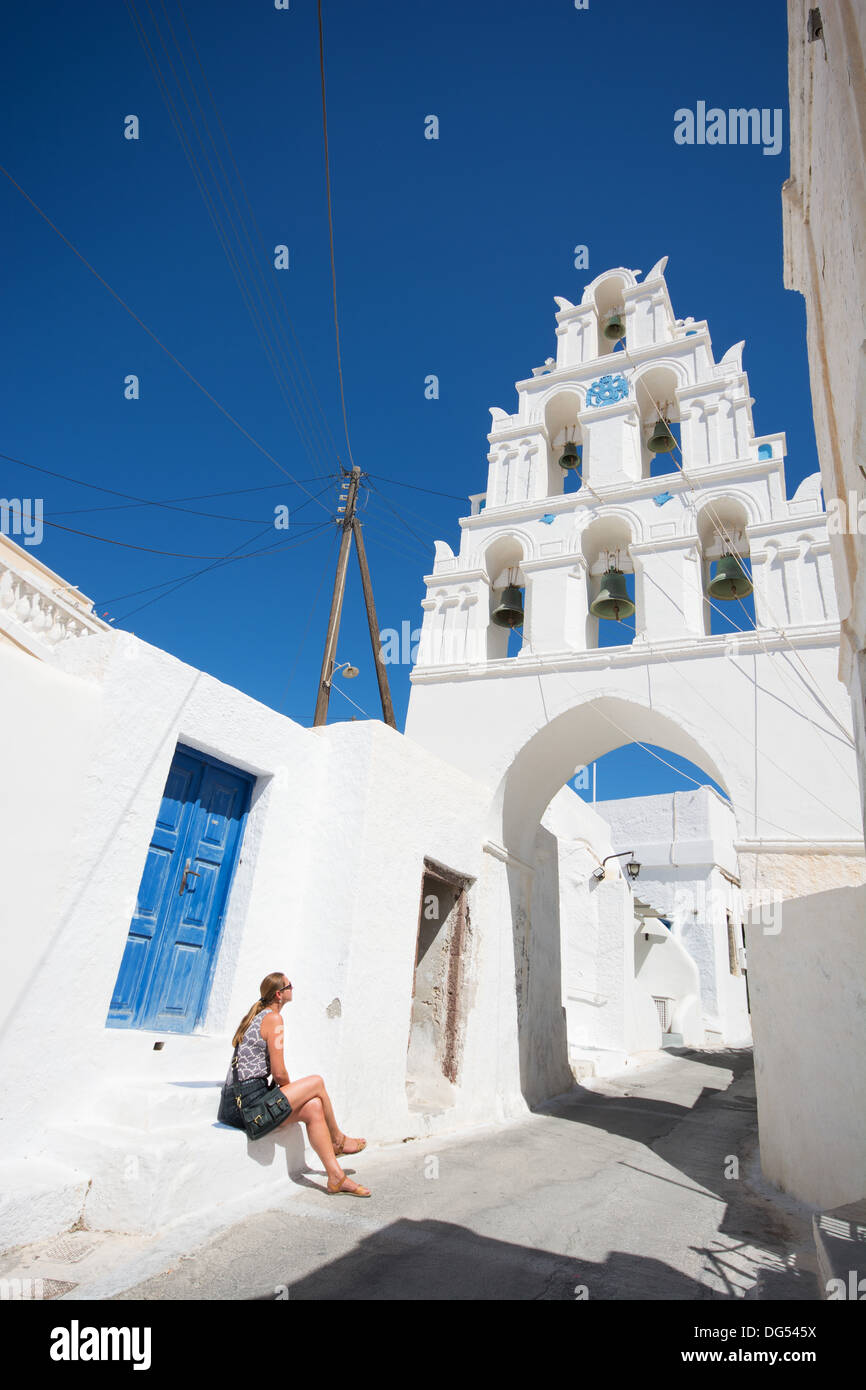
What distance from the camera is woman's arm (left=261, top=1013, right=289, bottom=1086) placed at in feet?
14.4

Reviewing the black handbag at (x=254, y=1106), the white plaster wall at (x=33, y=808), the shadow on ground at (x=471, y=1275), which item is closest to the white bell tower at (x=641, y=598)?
the shadow on ground at (x=471, y=1275)

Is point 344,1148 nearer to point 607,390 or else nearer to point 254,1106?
point 254,1106

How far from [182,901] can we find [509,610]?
5.85 metres

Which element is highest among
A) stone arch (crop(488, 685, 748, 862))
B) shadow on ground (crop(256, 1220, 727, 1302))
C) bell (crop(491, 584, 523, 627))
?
bell (crop(491, 584, 523, 627))

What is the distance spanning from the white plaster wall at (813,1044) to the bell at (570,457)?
22.7ft

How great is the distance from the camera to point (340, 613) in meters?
10.8

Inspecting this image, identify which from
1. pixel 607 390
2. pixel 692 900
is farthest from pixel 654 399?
pixel 692 900

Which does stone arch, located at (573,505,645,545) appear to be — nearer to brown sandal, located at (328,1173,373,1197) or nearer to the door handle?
the door handle

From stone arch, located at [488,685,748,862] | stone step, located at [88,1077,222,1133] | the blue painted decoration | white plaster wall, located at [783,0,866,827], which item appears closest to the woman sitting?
stone step, located at [88,1077,222,1133]

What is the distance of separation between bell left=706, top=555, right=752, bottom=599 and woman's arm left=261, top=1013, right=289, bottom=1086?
663 cm

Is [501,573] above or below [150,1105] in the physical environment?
above

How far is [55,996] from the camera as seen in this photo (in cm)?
412
